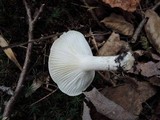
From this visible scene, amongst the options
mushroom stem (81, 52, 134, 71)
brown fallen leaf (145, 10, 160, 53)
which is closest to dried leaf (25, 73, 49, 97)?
mushroom stem (81, 52, 134, 71)

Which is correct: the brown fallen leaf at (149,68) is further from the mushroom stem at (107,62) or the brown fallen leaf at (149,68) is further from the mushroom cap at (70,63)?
the mushroom cap at (70,63)

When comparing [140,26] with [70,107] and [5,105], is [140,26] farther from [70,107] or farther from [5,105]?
[5,105]

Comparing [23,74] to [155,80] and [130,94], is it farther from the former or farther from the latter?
[155,80]

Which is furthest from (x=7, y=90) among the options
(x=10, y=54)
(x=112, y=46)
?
(x=112, y=46)

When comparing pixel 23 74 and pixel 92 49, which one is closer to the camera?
pixel 23 74

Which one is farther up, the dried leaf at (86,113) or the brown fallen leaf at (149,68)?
the brown fallen leaf at (149,68)

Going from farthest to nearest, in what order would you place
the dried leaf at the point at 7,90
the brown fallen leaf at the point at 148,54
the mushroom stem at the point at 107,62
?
1. the brown fallen leaf at the point at 148,54
2. the dried leaf at the point at 7,90
3. the mushroom stem at the point at 107,62

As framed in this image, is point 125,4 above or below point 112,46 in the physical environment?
above

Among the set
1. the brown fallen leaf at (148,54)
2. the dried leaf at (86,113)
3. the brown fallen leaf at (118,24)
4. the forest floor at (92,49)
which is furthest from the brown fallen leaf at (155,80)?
the dried leaf at (86,113)
